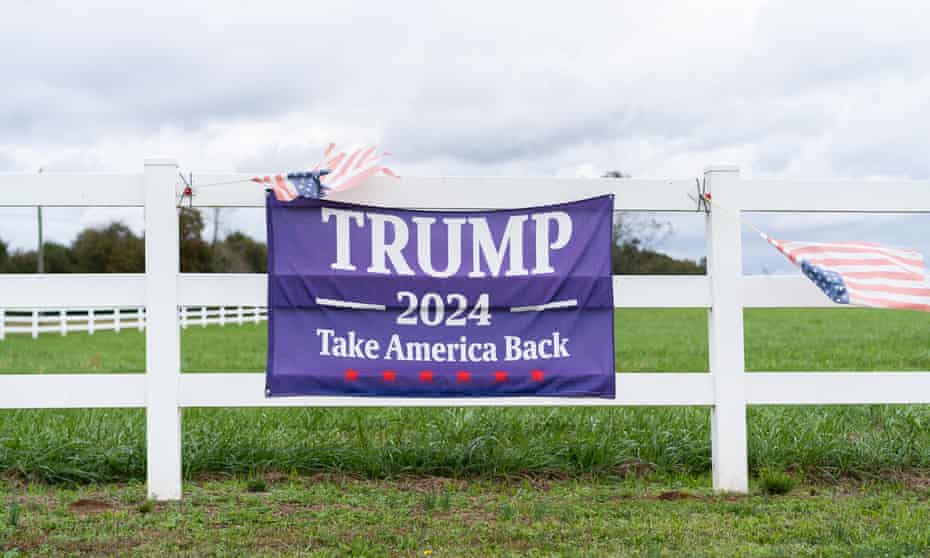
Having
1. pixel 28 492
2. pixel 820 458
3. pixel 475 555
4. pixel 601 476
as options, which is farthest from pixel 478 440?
pixel 28 492

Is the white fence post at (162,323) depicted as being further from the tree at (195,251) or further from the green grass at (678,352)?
the tree at (195,251)

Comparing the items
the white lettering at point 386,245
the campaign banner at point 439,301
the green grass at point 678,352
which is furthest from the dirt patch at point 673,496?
the green grass at point 678,352

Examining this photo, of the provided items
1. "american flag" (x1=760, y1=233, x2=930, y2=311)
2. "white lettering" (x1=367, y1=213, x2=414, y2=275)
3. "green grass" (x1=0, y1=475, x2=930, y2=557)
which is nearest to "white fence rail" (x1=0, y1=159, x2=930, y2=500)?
"white lettering" (x1=367, y1=213, x2=414, y2=275)

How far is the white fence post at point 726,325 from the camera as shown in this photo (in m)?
5.31

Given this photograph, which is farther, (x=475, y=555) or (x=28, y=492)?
(x=28, y=492)

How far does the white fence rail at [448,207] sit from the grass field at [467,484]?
1.62ft

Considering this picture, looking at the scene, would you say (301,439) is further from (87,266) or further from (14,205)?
(87,266)

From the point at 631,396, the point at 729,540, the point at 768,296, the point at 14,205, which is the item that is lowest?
the point at 729,540

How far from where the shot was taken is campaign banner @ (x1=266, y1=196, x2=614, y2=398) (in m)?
5.18

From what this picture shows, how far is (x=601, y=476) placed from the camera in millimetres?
5602

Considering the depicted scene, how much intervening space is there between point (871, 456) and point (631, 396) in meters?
1.72

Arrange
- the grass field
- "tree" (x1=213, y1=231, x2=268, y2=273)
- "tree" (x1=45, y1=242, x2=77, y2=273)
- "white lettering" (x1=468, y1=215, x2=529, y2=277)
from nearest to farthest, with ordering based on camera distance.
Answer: the grass field, "white lettering" (x1=468, y1=215, x2=529, y2=277), "tree" (x1=213, y1=231, x2=268, y2=273), "tree" (x1=45, y1=242, x2=77, y2=273)

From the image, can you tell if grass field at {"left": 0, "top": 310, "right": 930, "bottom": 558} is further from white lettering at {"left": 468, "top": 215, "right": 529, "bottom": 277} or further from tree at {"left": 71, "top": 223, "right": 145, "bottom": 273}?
tree at {"left": 71, "top": 223, "right": 145, "bottom": 273}

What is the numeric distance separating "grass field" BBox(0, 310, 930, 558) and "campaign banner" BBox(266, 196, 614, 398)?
25.0 inches
